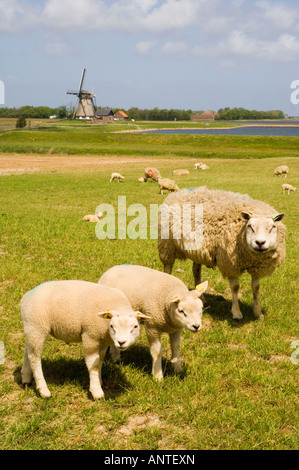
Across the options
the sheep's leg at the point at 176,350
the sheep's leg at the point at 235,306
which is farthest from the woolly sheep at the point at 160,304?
the sheep's leg at the point at 235,306

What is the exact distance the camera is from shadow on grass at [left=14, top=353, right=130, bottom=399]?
198 inches

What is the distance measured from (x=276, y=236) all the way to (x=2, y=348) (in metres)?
4.68

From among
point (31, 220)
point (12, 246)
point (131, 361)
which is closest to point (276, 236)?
point (131, 361)

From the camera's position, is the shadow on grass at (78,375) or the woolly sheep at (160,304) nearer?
the woolly sheep at (160,304)

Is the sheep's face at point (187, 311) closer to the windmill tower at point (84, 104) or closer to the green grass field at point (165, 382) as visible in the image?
the green grass field at point (165, 382)

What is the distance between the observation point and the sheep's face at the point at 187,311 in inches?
180

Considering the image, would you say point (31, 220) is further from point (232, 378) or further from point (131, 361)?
point (232, 378)

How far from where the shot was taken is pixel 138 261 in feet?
33.6

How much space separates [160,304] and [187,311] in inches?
22.9

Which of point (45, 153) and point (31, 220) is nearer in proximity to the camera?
point (31, 220)

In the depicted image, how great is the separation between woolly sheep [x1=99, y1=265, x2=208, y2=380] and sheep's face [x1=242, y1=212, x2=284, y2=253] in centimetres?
164

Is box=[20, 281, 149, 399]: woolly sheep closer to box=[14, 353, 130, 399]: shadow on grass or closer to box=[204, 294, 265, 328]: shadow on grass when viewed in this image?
box=[14, 353, 130, 399]: shadow on grass

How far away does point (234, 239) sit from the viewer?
23.6ft

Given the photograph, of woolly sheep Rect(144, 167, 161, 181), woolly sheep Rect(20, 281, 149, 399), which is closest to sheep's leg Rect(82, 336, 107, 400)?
woolly sheep Rect(20, 281, 149, 399)
